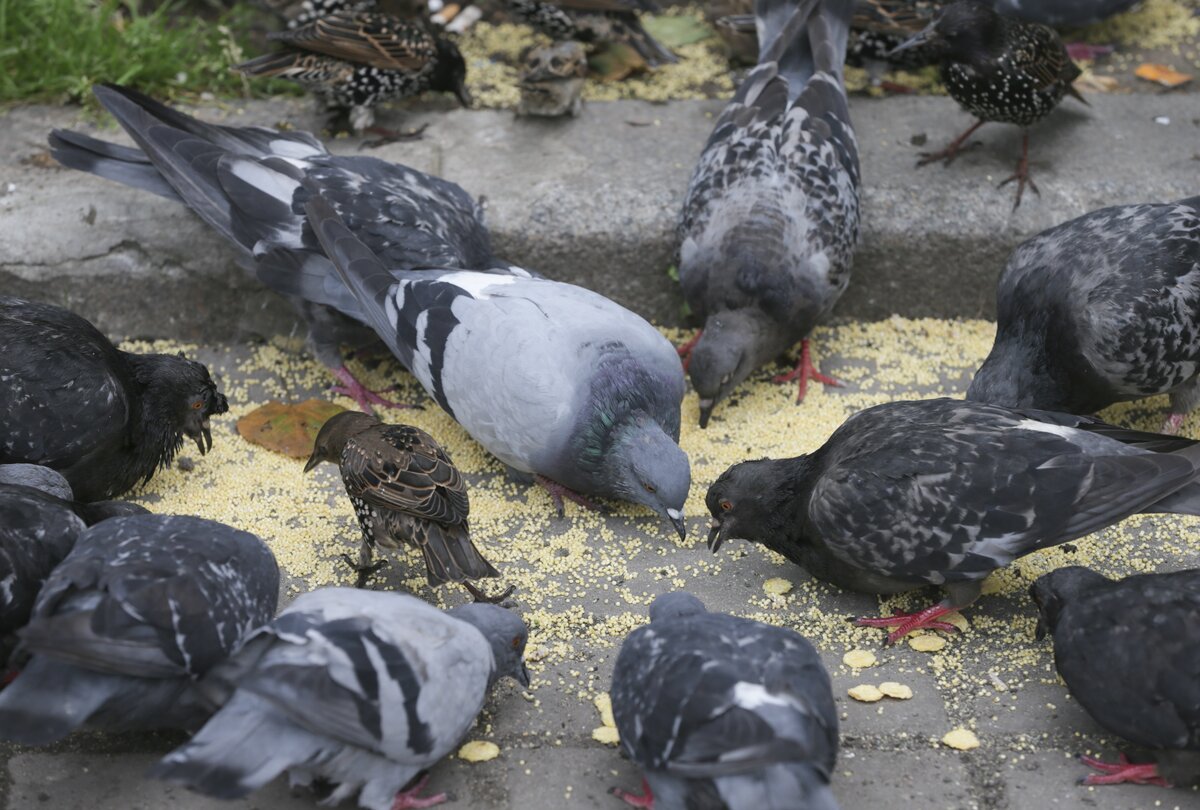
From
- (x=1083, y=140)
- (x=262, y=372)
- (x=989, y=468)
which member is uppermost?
(x=1083, y=140)

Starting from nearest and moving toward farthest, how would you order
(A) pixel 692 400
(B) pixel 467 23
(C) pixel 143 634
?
(C) pixel 143 634
(A) pixel 692 400
(B) pixel 467 23

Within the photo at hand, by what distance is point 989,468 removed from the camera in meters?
3.91

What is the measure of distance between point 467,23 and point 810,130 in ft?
8.77

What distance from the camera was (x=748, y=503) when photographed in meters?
4.34

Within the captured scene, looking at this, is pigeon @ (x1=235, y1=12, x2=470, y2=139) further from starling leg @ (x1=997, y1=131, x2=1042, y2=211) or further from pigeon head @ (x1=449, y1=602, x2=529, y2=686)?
pigeon head @ (x1=449, y1=602, x2=529, y2=686)

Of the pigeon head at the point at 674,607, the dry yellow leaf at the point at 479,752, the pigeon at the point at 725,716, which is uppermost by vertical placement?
the pigeon at the point at 725,716

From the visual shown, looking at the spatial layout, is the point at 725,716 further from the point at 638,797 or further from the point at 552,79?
the point at 552,79

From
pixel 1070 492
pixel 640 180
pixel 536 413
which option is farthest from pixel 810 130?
pixel 1070 492

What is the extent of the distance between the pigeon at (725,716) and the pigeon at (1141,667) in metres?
0.79

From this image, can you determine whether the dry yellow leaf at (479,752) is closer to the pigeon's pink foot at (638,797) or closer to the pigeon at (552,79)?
the pigeon's pink foot at (638,797)

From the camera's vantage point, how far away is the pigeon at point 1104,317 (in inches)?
184

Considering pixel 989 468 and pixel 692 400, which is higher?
pixel 989 468

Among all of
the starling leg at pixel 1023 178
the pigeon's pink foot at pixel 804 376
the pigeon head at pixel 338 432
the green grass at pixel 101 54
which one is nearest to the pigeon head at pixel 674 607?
the pigeon head at pixel 338 432

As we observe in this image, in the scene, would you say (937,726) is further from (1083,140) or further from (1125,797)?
(1083,140)
